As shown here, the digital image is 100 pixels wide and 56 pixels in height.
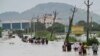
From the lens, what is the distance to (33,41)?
88500 millimetres

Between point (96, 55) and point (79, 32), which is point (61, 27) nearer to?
point (79, 32)

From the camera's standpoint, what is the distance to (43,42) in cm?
8075

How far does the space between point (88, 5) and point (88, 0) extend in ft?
2.63

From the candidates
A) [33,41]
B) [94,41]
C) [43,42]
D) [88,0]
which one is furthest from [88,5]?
[33,41]

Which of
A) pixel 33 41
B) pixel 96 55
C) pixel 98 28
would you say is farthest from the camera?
pixel 98 28

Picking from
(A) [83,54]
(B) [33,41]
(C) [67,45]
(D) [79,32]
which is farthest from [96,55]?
(B) [33,41]

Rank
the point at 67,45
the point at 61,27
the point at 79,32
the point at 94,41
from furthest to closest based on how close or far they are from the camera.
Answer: the point at 61,27, the point at 79,32, the point at 94,41, the point at 67,45

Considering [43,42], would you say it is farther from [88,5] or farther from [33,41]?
[88,5]

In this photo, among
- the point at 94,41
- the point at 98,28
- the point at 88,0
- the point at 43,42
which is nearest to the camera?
the point at 94,41

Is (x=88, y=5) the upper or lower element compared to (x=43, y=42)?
upper

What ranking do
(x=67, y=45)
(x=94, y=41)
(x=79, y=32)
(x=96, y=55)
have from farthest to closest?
(x=79, y=32)
(x=94, y=41)
(x=67, y=45)
(x=96, y=55)

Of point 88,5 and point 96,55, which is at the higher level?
point 88,5

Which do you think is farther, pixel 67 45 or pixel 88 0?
pixel 88 0

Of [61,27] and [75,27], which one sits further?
[61,27]
